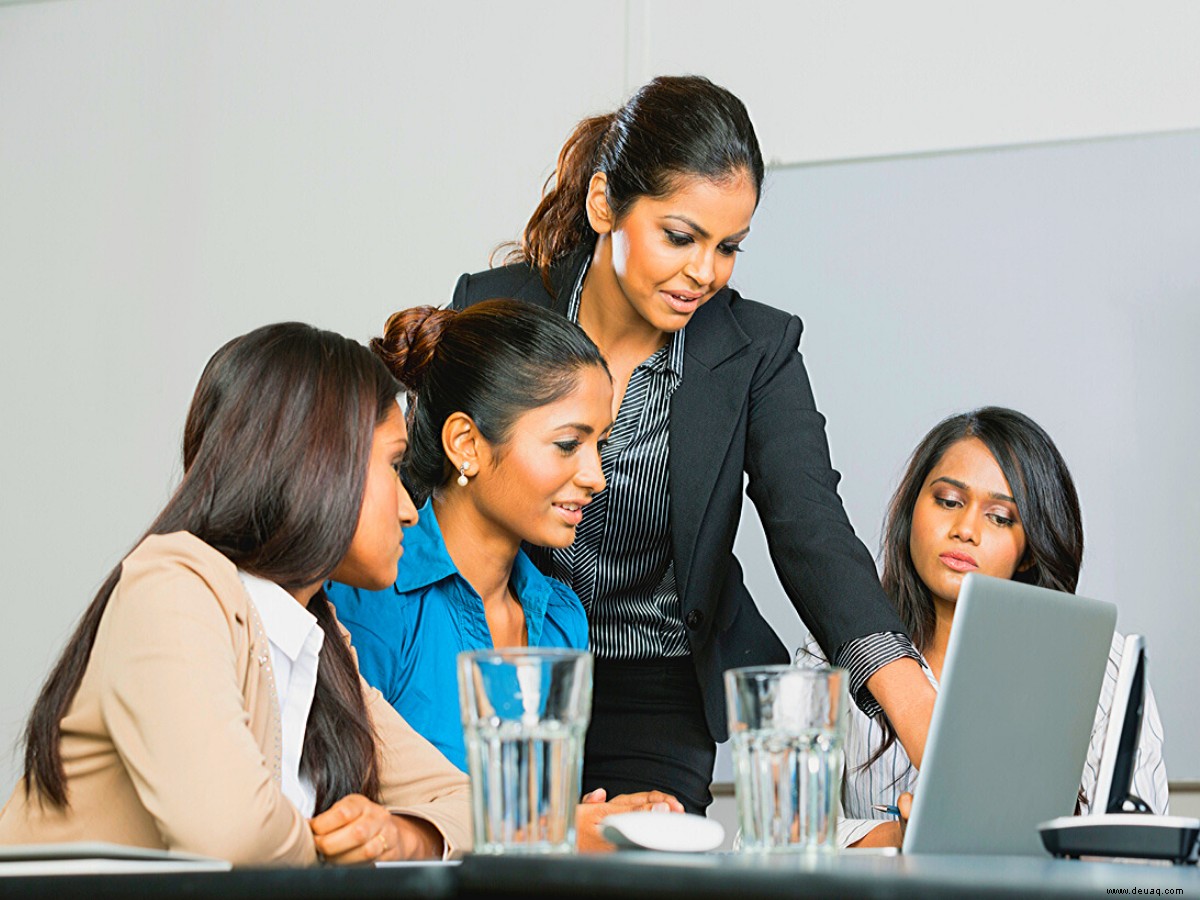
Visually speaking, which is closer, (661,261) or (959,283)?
(661,261)

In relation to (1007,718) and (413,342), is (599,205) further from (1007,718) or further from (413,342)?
(1007,718)

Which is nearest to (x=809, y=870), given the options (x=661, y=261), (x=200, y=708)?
(x=200, y=708)

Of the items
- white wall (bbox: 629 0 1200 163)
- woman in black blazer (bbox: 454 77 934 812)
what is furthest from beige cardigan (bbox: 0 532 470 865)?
white wall (bbox: 629 0 1200 163)

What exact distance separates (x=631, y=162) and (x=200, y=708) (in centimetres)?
114

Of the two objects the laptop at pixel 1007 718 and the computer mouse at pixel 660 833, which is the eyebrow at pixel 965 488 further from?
the computer mouse at pixel 660 833

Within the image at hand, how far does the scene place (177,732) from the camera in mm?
1026

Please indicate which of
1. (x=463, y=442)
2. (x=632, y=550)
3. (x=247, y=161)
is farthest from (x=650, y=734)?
(x=247, y=161)

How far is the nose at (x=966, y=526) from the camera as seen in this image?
2.36 metres

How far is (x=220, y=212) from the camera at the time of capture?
3506mm

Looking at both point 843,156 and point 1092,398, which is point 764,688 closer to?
point 1092,398

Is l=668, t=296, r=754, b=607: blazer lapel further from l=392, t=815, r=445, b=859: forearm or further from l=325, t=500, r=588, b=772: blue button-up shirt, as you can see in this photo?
l=392, t=815, r=445, b=859: forearm

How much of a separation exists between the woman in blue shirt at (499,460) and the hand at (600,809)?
328mm

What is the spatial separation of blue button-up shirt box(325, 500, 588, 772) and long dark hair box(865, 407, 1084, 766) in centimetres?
75

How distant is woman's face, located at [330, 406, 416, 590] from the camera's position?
142cm
